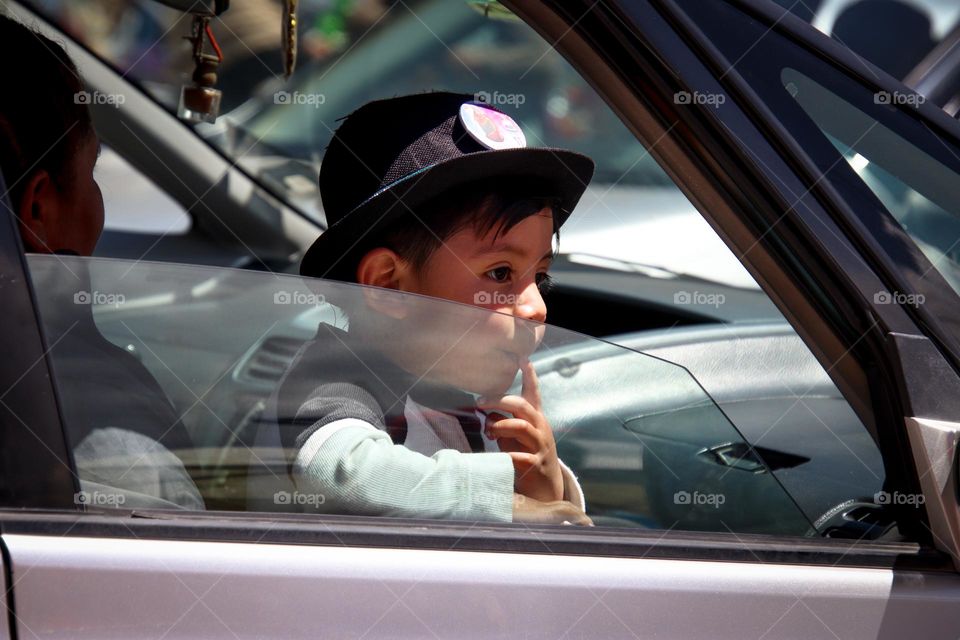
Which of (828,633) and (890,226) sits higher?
(890,226)

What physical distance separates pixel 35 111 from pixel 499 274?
0.72m

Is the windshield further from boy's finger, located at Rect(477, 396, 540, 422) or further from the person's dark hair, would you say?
boy's finger, located at Rect(477, 396, 540, 422)

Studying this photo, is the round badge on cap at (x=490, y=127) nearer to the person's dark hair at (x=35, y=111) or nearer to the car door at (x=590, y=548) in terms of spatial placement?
the car door at (x=590, y=548)

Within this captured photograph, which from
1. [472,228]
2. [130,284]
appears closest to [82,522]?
[130,284]

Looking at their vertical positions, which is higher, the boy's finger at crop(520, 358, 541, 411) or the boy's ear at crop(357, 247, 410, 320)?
the boy's ear at crop(357, 247, 410, 320)

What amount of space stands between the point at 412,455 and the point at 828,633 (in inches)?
20.1

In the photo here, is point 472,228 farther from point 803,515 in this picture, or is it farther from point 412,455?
point 803,515

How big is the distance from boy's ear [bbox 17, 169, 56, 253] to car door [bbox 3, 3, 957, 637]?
0.25 m

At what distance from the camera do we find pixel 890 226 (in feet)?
4.16

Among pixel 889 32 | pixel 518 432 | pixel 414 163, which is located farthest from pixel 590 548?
pixel 889 32

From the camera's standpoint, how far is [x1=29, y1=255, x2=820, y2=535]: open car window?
3.93 feet

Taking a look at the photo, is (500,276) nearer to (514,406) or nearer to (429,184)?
(429,184)

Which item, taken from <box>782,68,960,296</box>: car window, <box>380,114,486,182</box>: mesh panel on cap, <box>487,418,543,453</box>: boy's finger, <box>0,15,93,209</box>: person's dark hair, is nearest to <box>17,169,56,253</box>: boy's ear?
<box>0,15,93,209</box>: person's dark hair

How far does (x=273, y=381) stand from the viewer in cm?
133
